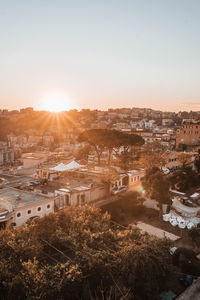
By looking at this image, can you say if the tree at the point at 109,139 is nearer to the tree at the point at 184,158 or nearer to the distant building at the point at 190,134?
the tree at the point at 184,158

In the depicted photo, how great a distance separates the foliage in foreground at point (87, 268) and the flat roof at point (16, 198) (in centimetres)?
433

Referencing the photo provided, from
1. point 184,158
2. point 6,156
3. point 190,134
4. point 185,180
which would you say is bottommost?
point 6,156

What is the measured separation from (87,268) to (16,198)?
365 inches

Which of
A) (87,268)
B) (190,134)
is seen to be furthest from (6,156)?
(87,268)

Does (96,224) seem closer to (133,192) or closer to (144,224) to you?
(144,224)

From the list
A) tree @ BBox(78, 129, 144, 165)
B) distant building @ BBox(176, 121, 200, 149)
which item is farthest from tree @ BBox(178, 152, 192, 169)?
distant building @ BBox(176, 121, 200, 149)

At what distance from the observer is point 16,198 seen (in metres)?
15.9

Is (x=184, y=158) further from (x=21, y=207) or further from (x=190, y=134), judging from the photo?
(x=21, y=207)

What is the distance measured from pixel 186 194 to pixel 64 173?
12.4 meters

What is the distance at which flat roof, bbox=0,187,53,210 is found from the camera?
13969mm

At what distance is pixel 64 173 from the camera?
2467 cm

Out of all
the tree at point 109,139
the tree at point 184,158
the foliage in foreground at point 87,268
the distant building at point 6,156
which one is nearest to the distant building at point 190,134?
the tree at point 184,158

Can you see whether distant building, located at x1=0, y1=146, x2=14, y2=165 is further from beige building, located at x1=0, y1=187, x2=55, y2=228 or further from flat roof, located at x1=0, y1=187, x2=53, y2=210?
beige building, located at x1=0, y1=187, x2=55, y2=228

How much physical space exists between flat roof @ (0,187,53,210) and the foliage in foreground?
433 centimetres
